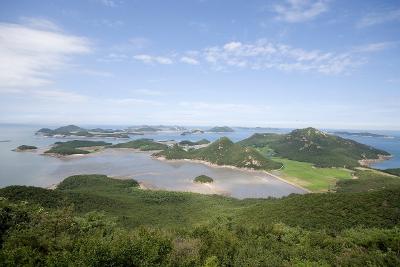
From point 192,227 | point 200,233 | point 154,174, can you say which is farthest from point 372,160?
point 200,233

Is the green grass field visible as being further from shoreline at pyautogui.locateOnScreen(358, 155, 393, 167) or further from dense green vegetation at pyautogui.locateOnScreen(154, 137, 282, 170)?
shoreline at pyautogui.locateOnScreen(358, 155, 393, 167)

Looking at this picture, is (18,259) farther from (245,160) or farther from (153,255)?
(245,160)

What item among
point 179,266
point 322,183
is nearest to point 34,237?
point 179,266

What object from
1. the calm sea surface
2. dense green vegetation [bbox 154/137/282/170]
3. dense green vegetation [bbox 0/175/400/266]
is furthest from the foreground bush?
dense green vegetation [bbox 154/137/282/170]

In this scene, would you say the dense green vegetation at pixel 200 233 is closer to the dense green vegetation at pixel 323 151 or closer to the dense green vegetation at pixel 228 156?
the dense green vegetation at pixel 228 156

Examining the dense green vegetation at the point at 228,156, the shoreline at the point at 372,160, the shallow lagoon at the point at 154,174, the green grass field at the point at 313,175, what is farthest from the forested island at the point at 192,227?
the shoreline at the point at 372,160

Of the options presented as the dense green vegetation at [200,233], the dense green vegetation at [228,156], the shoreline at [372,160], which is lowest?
the shoreline at [372,160]
